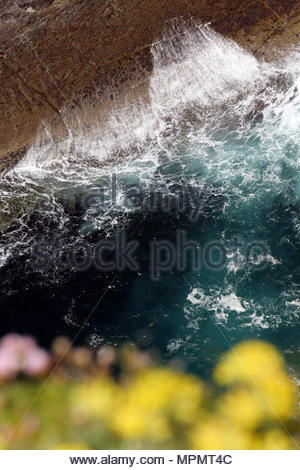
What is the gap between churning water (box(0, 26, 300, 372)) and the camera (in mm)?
15977

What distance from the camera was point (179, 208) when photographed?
18625 mm

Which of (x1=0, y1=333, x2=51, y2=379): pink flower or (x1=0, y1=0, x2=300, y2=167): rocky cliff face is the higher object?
(x1=0, y1=0, x2=300, y2=167): rocky cliff face

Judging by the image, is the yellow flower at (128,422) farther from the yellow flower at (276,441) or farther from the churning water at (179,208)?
the yellow flower at (276,441)

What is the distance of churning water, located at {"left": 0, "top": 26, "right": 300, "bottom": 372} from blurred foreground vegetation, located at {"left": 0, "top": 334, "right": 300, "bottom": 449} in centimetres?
69

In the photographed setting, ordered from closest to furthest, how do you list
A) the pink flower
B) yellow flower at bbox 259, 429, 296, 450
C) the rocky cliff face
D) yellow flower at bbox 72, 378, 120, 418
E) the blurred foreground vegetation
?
yellow flower at bbox 259, 429, 296, 450 → the blurred foreground vegetation → yellow flower at bbox 72, 378, 120, 418 → the pink flower → the rocky cliff face

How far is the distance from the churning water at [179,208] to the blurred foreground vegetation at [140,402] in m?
0.69

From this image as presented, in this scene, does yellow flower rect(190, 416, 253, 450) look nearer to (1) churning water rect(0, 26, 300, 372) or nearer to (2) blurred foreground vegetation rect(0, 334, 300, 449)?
(2) blurred foreground vegetation rect(0, 334, 300, 449)

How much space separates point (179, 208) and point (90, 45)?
8.88 metres

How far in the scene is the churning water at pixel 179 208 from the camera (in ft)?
52.4

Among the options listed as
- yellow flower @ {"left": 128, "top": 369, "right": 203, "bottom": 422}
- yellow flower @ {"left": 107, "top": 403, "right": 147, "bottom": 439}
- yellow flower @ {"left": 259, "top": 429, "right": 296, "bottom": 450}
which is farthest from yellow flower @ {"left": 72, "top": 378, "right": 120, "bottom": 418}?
yellow flower @ {"left": 259, "top": 429, "right": 296, "bottom": 450}

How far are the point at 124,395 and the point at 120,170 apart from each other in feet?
31.4

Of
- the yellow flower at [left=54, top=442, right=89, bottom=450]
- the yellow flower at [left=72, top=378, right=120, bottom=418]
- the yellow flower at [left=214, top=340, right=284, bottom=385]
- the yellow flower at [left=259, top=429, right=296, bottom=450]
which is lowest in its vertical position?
the yellow flower at [left=259, top=429, right=296, bottom=450]

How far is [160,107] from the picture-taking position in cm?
2088

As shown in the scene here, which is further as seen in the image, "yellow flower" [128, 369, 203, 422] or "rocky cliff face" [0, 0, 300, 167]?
"rocky cliff face" [0, 0, 300, 167]
